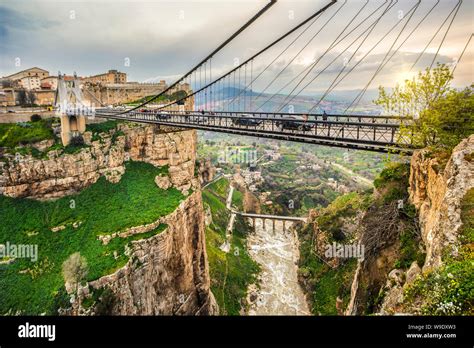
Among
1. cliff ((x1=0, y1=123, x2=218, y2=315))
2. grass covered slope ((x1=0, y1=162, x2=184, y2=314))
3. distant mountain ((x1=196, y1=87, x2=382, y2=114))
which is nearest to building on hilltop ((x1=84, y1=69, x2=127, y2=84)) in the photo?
distant mountain ((x1=196, y1=87, x2=382, y2=114))

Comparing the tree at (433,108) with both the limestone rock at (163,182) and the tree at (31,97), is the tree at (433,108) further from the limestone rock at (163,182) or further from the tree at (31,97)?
the tree at (31,97)

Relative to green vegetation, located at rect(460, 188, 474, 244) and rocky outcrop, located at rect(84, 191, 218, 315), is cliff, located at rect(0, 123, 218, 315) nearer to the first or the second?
rocky outcrop, located at rect(84, 191, 218, 315)

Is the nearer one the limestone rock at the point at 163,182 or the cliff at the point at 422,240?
the cliff at the point at 422,240

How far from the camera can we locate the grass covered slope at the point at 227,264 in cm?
2867

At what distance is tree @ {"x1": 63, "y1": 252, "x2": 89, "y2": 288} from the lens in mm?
16019

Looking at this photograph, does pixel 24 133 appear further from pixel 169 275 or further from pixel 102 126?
pixel 169 275

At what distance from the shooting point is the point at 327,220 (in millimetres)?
30578

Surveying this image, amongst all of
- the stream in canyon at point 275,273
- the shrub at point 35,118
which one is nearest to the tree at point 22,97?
the shrub at point 35,118

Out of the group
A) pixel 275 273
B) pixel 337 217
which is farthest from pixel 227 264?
pixel 337 217

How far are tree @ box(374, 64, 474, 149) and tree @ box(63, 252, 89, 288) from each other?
18896 mm

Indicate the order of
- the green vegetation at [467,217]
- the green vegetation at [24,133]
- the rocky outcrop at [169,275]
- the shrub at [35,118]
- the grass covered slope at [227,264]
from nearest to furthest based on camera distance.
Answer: the green vegetation at [467,217]
the rocky outcrop at [169,275]
the green vegetation at [24,133]
the shrub at [35,118]
the grass covered slope at [227,264]

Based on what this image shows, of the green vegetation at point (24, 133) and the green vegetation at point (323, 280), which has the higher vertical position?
the green vegetation at point (24, 133)

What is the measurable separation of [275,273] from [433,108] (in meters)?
31.8

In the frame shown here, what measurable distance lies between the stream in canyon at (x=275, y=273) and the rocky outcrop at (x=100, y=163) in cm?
1658
